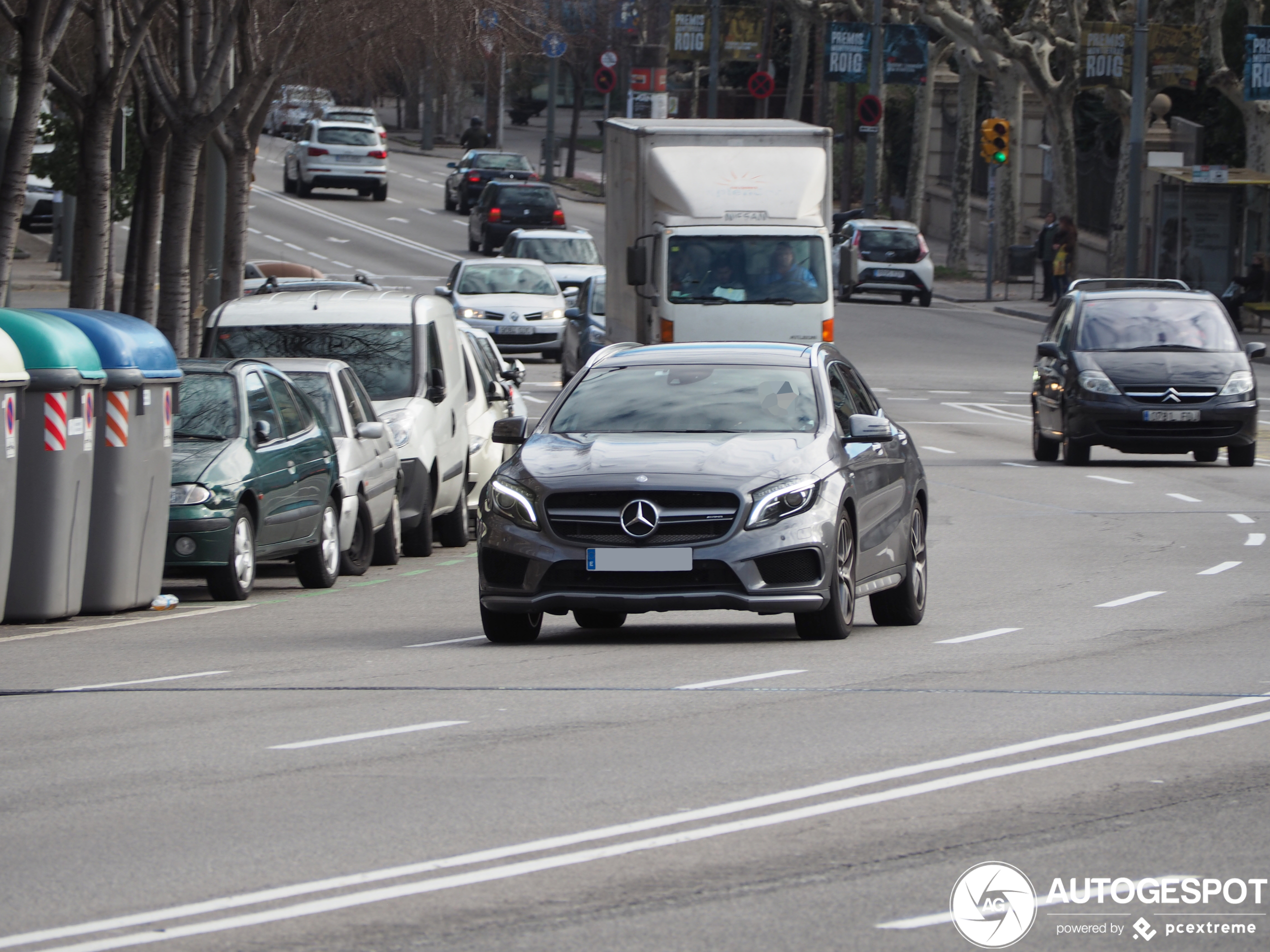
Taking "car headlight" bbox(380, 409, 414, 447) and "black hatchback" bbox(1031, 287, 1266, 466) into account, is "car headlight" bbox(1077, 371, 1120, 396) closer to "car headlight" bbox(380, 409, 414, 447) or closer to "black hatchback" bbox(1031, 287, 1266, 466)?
"black hatchback" bbox(1031, 287, 1266, 466)

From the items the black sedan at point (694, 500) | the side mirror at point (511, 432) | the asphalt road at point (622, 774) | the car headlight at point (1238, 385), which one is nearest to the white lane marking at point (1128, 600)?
the asphalt road at point (622, 774)

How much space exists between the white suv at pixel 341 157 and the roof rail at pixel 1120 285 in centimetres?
4500

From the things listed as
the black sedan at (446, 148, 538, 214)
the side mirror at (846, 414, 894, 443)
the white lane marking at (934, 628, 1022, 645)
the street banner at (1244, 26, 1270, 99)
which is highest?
the street banner at (1244, 26, 1270, 99)

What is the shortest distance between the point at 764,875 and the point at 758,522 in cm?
473

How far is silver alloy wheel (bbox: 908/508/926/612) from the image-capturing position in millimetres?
12695

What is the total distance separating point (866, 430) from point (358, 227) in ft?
176

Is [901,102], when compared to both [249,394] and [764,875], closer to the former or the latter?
[249,394]

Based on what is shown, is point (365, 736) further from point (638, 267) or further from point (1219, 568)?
point (638, 267)

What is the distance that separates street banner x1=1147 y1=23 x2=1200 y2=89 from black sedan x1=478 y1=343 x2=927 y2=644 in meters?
36.6

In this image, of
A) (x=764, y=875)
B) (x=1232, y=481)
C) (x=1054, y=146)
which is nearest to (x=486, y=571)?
(x=764, y=875)

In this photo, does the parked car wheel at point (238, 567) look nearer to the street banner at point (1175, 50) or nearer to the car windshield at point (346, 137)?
the street banner at point (1175, 50)

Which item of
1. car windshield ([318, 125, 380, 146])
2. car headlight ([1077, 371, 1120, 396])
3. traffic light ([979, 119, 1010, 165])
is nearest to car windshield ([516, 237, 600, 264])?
traffic light ([979, 119, 1010, 165])

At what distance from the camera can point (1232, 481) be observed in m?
22.9

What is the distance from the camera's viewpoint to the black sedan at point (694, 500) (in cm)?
1090
